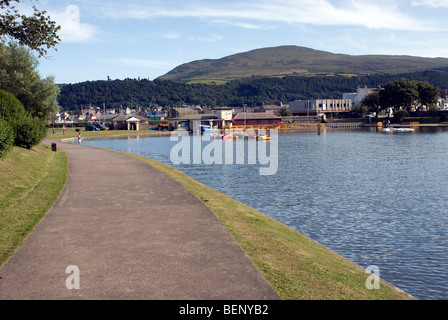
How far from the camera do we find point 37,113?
5228cm

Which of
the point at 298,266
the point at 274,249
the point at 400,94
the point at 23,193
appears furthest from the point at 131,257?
the point at 400,94

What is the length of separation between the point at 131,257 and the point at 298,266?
432 centimetres

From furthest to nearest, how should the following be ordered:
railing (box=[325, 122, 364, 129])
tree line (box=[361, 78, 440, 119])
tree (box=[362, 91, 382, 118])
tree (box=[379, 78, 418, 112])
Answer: tree (box=[362, 91, 382, 118])
railing (box=[325, 122, 364, 129])
tree line (box=[361, 78, 440, 119])
tree (box=[379, 78, 418, 112])

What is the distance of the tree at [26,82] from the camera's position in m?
48.0

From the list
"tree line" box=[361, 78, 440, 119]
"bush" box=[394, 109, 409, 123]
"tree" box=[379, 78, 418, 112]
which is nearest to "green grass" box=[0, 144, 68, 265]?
"tree" box=[379, 78, 418, 112]

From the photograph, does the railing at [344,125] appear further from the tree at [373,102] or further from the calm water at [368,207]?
the calm water at [368,207]

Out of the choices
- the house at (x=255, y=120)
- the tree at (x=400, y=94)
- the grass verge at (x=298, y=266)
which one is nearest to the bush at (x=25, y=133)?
the grass verge at (x=298, y=266)

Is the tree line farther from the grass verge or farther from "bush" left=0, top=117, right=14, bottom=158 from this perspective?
the grass verge

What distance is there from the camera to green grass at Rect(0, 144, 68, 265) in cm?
1363

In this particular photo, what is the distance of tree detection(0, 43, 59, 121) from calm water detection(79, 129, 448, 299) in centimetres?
1931

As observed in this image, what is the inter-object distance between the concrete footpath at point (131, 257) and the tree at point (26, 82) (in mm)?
34348

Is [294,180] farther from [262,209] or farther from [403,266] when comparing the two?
[403,266]
